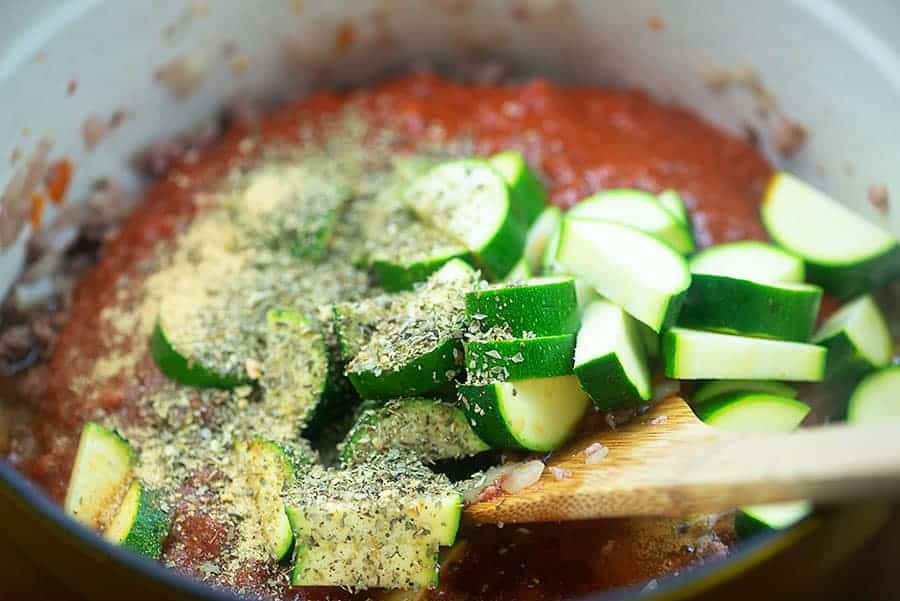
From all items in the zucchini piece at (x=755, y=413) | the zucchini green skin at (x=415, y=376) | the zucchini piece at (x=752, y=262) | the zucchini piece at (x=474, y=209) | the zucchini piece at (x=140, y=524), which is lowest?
the zucchini piece at (x=140, y=524)

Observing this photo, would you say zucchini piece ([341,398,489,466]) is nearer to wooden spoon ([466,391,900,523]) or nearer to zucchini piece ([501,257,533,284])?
wooden spoon ([466,391,900,523])

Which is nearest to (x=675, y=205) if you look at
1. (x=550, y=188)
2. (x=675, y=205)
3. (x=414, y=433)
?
(x=675, y=205)

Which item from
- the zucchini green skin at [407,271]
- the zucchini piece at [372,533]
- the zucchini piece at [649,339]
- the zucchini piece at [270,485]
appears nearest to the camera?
the zucchini piece at [372,533]

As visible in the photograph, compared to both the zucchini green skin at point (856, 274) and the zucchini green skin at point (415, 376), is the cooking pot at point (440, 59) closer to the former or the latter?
the zucchini green skin at point (856, 274)

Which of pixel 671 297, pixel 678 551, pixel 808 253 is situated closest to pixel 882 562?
pixel 678 551

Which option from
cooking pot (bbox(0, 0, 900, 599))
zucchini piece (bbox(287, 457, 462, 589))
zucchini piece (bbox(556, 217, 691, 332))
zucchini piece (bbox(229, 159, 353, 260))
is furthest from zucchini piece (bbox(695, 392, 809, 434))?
zucchini piece (bbox(229, 159, 353, 260))

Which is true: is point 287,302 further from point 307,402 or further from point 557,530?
point 557,530

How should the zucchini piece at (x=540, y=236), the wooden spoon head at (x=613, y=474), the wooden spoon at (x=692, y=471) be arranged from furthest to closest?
the zucchini piece at (x=540, y=236), the wooden spoon head at (x=613, y=474), the wooden spoon at (x=692, y=471)

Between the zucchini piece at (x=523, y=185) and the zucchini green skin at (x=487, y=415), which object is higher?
the zucchini piece at (x=523, y=185)

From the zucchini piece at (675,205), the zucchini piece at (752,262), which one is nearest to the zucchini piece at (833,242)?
the zucchini piece at (752,262)
